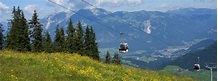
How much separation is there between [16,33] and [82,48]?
17123mm

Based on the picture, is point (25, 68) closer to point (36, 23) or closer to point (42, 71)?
point (42, 71)

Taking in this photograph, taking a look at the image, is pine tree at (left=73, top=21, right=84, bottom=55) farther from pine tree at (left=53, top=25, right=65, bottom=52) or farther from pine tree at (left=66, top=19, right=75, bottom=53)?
pine tree at (left=53, top=25, right=65, bottom=52)

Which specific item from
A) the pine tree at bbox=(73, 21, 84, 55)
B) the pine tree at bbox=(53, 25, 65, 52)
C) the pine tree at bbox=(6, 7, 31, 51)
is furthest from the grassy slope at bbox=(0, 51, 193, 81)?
the pine tree at bbox=(53, 25, 65, 52)

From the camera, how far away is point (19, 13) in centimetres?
8344

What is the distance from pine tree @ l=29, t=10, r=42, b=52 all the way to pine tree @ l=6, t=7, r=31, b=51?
1891mm

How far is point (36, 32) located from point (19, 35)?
14.7 ft

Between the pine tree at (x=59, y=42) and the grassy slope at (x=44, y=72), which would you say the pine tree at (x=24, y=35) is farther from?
the grassy slope at (x=44, y=72)

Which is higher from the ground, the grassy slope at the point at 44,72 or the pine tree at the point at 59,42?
the pine tree at the point at 59,42

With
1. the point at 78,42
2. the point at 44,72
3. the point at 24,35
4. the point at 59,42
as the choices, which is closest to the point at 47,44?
the point at 59,42

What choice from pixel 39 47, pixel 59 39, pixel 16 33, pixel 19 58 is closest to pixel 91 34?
pixel 59 39

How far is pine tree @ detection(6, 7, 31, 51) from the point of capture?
261 feet

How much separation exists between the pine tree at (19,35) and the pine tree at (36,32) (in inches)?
74.5

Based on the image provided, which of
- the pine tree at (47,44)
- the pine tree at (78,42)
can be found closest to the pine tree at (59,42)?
the pine tree at (47,44)

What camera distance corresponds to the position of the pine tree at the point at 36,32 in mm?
82375
